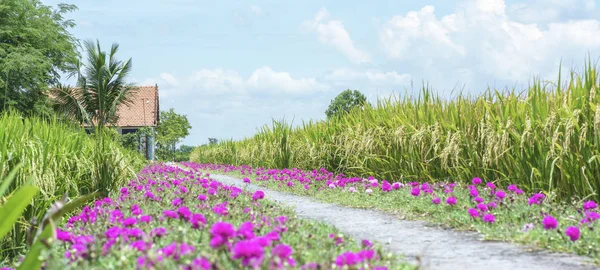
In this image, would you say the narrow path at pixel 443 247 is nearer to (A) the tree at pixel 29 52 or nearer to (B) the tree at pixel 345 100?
(A) the tree at pixel 29 52

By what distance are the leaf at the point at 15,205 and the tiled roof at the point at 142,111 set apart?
37.1 m

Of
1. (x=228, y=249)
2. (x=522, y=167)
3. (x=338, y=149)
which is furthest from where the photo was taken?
(x=338, y=149)

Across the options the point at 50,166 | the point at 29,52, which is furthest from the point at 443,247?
the point at 29,52

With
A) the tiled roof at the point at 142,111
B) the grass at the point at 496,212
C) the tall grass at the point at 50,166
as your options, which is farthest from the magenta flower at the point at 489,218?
the tiled roof at the point at 142,111

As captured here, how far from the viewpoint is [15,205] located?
375 cm

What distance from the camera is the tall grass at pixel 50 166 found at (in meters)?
6.54

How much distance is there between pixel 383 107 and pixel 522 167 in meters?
4.48

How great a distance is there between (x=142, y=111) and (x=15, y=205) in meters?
40.5

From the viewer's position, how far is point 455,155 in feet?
27.8

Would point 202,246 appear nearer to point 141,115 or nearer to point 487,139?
point 487,139

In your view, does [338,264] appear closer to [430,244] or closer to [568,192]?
[430,244]

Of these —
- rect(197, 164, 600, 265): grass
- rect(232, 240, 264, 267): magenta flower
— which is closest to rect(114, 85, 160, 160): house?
rect(197, 164, 600, 265): grass

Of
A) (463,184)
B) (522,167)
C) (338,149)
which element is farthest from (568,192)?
(338,149)

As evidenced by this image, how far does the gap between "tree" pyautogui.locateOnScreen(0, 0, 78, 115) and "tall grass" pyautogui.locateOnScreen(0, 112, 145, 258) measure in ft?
55.0
